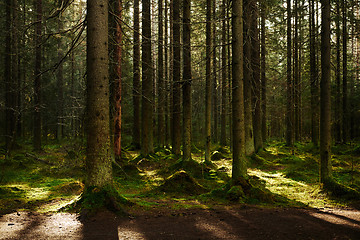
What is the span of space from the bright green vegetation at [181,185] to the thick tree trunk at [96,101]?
20.4 inches

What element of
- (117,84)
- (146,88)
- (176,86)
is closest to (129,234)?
(117,84)

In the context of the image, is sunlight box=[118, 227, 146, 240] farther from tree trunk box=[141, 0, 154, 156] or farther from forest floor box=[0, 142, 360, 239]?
tree trunk box=[141, 0, 154, 156]

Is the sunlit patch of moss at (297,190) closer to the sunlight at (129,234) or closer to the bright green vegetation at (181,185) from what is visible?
the bright green vegetation at (181,185)

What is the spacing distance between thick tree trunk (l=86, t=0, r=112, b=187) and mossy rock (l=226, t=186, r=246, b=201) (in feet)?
11.8

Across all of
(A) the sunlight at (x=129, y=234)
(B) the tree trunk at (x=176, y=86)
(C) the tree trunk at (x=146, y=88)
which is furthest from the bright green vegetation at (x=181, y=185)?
(A) the sunlight at (x=129, y=234)

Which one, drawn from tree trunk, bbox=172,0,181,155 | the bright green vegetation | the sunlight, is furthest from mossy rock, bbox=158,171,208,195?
tree trunk, bbox=172,0,181,155

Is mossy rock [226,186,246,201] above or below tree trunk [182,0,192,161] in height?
below

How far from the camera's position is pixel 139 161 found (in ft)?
46.5

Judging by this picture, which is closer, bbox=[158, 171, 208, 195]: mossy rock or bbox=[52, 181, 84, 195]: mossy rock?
bbox=[52, 181, 84, 195]: mossy rock

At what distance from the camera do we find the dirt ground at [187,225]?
4969 millimetres

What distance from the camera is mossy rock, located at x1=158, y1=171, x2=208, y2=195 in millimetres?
8860

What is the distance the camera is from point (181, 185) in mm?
9000

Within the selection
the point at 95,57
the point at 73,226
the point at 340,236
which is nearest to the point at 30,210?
the point at 73,226

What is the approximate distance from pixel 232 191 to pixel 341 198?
330cm
